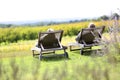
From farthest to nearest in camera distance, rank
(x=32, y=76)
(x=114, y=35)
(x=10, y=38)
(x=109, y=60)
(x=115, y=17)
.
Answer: (x=10, y=38) → (x=115, y=17) → (x=114, y=35) → (x=109, y=60) → (x=32, y=76)

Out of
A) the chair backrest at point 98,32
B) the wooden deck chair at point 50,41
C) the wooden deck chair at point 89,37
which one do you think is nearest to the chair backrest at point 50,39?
the wooden deck chair at point 50,41

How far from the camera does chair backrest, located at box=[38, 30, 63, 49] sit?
10.2 metres

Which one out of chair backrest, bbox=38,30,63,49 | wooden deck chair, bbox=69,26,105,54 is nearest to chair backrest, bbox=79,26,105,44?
wooden deck chair, bbox=69,26,105,54

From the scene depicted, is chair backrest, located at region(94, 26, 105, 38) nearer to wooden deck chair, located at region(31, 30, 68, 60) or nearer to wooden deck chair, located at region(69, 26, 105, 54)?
wooden deck chair, located at region(69, 26, 105, 54)

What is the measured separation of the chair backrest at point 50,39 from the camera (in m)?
10.2

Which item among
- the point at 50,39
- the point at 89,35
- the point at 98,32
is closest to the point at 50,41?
the point at 50,39

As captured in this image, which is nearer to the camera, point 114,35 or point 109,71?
point 109,71

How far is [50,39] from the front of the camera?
1034cm

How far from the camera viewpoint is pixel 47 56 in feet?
34.4

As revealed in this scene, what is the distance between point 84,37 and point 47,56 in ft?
4.38

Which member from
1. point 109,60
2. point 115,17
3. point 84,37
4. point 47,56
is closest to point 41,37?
point 47,56

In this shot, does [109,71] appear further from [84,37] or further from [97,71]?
[84,37]

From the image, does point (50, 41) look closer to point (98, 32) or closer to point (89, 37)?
point (89, 37)

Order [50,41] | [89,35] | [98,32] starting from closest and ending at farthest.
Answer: [50,41] → [89,35] → [98,32]
